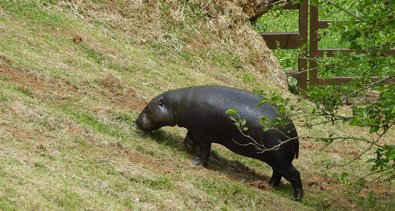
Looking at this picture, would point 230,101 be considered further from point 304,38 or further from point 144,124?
point 304,38

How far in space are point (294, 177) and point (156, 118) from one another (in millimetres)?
1802

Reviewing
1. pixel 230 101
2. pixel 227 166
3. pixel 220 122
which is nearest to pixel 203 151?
pixel 220 122

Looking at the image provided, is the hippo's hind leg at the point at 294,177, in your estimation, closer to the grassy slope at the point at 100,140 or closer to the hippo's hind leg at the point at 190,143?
the grassy slope at the point at 100,140

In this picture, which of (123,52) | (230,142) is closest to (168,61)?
(123,52)

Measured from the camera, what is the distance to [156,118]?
10359 mm

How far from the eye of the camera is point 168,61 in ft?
46.0

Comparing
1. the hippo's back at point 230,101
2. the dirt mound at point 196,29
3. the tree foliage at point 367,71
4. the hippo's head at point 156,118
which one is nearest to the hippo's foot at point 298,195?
the hippo's back at point 230,101

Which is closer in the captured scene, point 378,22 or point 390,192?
point 378,22

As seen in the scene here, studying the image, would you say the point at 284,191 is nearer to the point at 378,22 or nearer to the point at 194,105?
the point at 194,105

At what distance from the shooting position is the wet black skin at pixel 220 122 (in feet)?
31.4

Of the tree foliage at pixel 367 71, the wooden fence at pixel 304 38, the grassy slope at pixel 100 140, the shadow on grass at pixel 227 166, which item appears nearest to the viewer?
the tree foliage at pixel 367 71

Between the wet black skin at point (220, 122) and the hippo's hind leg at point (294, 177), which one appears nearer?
the wet black skin at point (220, 122)

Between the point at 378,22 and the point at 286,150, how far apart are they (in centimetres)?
272

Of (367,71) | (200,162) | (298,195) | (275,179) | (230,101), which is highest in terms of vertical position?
(367,71)
